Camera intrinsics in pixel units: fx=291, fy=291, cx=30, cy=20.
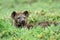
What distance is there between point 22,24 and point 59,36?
112 inches

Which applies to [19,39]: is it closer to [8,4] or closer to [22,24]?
[22,24]

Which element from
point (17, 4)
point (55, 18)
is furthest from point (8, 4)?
point (55, 18)

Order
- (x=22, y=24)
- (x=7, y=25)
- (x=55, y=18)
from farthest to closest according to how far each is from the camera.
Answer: (x=55, y=18) < (x=22, y=24) < (x=7, y=25)

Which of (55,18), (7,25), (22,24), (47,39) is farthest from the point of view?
(55,18)

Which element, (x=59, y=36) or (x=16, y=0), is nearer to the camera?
(x=59, y=36)

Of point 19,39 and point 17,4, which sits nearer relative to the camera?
point 19,39

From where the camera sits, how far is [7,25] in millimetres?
10914

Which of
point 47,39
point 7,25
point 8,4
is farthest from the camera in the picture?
point 8,4

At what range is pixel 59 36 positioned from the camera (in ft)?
29.8

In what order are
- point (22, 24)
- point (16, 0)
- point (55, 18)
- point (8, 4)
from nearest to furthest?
point (22, 24) < point (55, 18) < point (8, 4) < point (16, 0)

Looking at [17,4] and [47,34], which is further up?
[47,34]

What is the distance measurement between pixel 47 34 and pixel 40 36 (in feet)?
0.90

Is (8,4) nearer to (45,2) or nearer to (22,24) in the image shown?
(45,2)

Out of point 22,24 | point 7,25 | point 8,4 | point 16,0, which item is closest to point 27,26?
point 22,24
